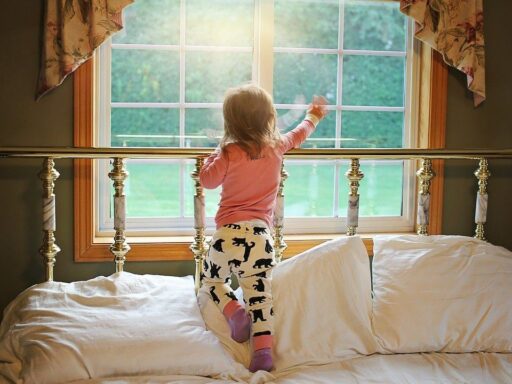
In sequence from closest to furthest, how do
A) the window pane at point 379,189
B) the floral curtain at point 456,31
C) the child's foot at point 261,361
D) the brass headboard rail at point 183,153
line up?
the child's foot at point 261,361, the brass headboard rail at point 183,153, the floral curtain at point 456,31, the window pane at point 379,189

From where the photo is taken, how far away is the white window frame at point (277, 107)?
107 inches

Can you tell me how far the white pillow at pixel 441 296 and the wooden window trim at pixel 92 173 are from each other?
453 millimetres

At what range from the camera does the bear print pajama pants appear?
2.12 m

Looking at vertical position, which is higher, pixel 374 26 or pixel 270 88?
pixel 374 26

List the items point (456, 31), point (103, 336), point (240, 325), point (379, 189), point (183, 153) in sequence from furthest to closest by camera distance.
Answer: point (379, 189), point (456, 31), point (183, 153), point (240, 325), point (103, 336)

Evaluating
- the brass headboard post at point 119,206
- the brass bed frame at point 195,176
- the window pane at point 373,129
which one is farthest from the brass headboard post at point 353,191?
the brass headboard post at point 119,206

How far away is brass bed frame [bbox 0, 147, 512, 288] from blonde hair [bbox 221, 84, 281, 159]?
0.87 feet

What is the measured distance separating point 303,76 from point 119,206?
1.11m

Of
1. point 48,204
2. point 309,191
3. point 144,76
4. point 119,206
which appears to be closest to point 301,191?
point 309,191

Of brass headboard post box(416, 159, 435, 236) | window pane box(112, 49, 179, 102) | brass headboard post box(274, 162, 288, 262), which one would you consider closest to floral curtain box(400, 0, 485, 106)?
brass headboard post box(416, 159, 435, 236)

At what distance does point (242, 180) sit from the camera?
84.4 inches

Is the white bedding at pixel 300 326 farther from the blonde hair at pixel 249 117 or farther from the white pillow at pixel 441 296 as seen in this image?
the blonde hair at pixel 249 117

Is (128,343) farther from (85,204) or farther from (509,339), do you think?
(509,339)

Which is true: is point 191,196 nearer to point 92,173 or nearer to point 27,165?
point 92,173
